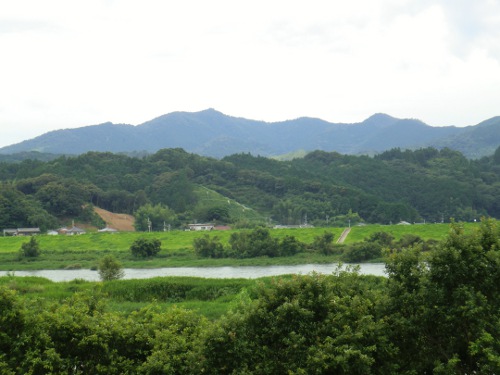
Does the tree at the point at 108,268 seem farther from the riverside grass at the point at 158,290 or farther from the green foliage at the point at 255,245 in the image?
the green foliage at the point at 255,245

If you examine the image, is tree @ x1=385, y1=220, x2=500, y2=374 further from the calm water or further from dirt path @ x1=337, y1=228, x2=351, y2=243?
dirt path @ x1=337, y1=228, x2=351, y2=243

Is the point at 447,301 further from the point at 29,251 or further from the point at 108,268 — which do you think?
the point at 29,251

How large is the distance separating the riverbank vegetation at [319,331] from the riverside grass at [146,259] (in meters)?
39.9

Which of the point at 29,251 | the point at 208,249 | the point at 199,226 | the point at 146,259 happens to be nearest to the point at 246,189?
the point at 199,226

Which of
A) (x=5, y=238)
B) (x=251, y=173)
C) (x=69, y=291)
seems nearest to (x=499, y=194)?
(x=251, y=173)

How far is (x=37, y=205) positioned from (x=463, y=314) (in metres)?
81.4

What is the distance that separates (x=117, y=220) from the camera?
309ft

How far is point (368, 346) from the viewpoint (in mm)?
9312

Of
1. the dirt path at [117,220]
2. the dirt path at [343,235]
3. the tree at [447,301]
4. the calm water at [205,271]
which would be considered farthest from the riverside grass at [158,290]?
the dirt path at [117,220]

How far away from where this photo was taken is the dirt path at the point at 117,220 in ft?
298

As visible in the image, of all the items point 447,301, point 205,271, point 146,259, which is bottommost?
point 205,271

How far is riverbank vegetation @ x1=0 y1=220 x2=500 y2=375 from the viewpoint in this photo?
30.2ft

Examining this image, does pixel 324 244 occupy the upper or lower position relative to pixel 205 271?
upper

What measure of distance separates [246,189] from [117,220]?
31157 millimetres
